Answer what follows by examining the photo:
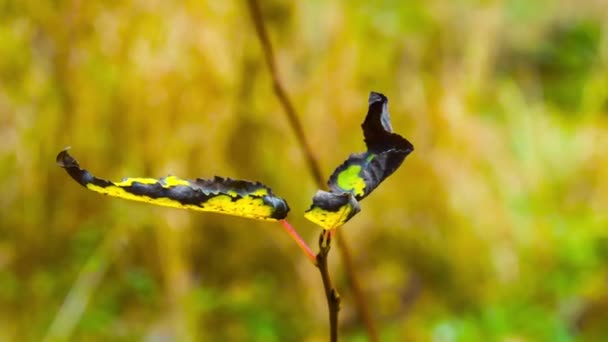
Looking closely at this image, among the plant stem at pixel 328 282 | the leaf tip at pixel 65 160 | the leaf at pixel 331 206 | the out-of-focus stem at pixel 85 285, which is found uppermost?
the leaf tip at pixel 65 160

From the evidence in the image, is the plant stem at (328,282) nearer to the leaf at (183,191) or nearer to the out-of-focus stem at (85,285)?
the leaf at (183,191)

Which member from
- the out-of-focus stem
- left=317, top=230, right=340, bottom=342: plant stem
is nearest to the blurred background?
the out-of-focus stem

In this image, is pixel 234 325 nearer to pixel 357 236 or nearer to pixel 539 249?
pixel 357 236

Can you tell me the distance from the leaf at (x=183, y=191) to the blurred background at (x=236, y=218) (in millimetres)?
749

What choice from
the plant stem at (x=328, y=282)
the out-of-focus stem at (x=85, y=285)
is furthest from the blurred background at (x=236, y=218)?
the plant stem at (x=328, y=282)

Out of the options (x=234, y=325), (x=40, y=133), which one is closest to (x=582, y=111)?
(x=234, y=325)

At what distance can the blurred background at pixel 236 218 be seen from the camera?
3.28 ft

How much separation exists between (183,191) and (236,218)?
0.88 m

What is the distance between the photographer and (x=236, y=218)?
3.64 feet

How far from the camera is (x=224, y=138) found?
43.8 inches

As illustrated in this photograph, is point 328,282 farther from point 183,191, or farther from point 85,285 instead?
point 85,285

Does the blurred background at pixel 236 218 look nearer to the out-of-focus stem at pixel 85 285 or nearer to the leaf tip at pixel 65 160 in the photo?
the out-of-focus stem at pixel 85 285

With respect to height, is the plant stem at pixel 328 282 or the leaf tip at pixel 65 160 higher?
the leaf tip at pixel 65 160

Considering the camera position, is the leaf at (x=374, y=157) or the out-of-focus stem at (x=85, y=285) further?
the out-of-focus stem at (x=85, y=285)
